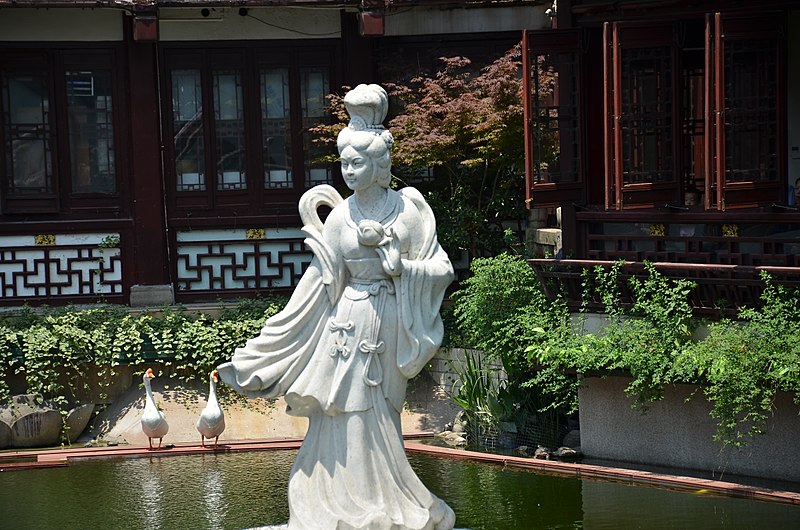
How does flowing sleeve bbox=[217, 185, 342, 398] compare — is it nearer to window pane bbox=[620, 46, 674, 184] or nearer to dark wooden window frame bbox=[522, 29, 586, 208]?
dark wooden window frame bbox=[522, 29, 586, 208]

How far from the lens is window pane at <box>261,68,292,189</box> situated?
719 inches

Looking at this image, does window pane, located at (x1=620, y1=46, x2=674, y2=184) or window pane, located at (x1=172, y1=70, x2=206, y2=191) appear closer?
window pane, located at (x1=620, y1=46, x2=674, y2=184)

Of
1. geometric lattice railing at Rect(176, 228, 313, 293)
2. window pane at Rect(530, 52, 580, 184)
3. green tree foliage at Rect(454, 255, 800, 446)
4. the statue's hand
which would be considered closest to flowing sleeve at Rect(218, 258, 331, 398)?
the statue's hand

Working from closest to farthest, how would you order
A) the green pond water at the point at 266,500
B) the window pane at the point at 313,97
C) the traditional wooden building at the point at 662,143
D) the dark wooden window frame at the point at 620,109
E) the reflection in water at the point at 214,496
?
the green pond water at the point at 266,500
the reflection in water at the point at 214,496
the traditional wooden building at the point at 662,143
the dark wooden window frame at the point at 620,109
the window pane at the point at 313,97

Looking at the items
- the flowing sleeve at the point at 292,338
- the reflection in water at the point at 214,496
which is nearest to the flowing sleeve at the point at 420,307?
the flowing sleeve at the point at 292,338

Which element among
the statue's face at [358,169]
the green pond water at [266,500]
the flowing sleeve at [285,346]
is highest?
the statue's face at [358,169]

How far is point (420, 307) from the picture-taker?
30.0ft

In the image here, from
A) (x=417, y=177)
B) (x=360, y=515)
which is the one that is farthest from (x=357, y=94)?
(x=417, y=177)

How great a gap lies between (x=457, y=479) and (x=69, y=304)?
7.04 metres

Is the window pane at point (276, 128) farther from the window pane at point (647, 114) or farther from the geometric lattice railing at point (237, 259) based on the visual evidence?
the window pane at point (647, 114)

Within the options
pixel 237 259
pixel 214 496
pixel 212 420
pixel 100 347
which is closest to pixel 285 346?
pixel 214 496

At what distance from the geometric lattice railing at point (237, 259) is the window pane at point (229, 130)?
688 millimetres

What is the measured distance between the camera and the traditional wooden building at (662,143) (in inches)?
518

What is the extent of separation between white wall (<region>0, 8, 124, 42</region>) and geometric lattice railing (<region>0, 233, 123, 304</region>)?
2.40m
